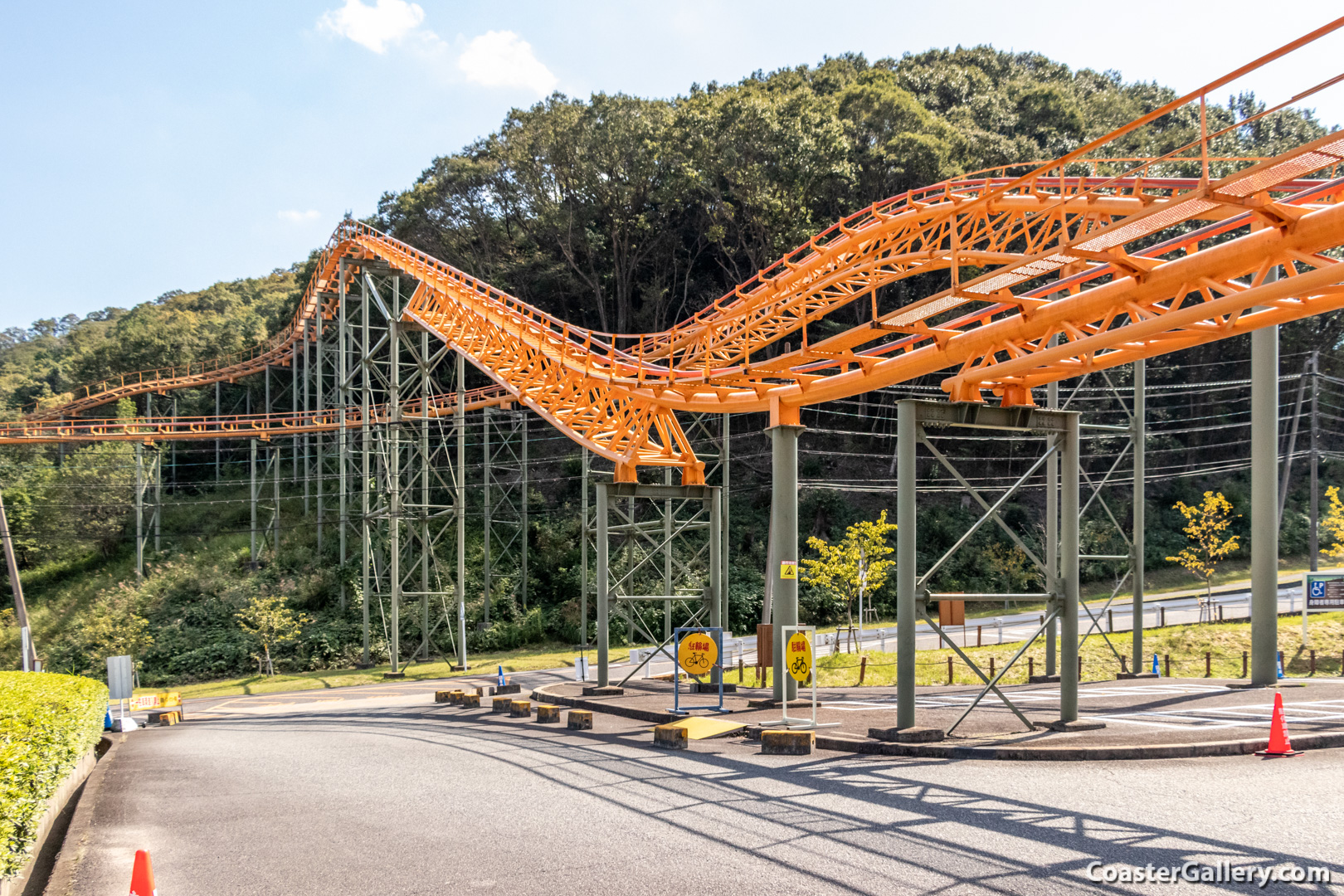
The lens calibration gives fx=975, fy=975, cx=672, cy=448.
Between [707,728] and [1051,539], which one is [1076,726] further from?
[707,728]

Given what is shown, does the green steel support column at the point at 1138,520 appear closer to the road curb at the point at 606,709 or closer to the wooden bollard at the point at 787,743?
the road curb at the point at 606,709

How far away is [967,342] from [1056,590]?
342 centimetres

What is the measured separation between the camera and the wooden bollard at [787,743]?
11.8m

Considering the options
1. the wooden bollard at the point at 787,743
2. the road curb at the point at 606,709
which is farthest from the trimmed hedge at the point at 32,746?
the road curb at the point at 606,709

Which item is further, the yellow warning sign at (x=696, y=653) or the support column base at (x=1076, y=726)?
the yellow warning sign at (x=696, y=653)

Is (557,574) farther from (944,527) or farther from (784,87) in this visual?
(784,87)

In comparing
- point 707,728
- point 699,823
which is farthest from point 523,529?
point 699,823

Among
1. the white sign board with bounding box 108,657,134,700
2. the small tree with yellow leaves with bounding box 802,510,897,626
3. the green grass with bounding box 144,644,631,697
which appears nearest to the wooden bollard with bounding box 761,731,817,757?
the white sign board with bounding box 108,657,134,700

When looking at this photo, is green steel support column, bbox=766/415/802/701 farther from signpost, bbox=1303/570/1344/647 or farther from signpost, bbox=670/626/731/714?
signpost, bbox=1303/570/1344/647

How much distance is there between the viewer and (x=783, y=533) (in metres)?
16.1

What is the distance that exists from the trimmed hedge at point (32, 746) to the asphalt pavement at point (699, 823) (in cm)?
59

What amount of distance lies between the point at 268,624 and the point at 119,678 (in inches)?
525

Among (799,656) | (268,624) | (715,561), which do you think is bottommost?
(268,624)

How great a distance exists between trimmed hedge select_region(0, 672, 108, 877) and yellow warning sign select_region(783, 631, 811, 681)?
8631 millimetres
